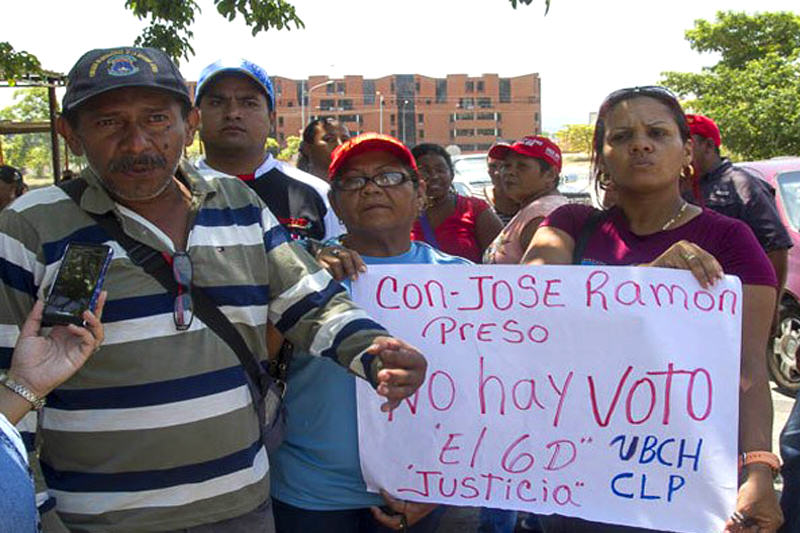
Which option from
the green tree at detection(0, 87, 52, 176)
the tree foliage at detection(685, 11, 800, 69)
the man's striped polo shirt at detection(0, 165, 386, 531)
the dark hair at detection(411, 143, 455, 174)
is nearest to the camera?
the man's striped polo shirt at detection(0, 165, 386, 531)

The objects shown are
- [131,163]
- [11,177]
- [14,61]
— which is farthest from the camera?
[11,177]

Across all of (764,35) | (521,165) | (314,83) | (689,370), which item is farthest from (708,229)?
(314,83)

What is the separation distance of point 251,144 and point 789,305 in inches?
200

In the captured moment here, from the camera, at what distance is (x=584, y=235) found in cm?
235

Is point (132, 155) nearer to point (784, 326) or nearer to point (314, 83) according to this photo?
point (784, 326)

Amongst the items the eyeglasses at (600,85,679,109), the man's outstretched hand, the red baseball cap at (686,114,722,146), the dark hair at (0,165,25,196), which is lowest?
the man's outstretched hand

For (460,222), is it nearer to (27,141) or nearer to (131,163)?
(131,163)

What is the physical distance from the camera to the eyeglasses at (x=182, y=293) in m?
1.85

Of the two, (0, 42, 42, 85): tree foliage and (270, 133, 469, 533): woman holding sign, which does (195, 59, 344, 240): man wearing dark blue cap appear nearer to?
(270, 133, 469, 533): woman holding sign

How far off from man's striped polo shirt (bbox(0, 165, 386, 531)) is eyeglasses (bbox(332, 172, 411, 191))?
65 cm

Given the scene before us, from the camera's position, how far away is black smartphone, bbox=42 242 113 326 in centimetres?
167

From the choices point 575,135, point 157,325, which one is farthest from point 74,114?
point 575,135

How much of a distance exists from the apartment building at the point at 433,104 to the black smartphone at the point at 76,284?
88719mm

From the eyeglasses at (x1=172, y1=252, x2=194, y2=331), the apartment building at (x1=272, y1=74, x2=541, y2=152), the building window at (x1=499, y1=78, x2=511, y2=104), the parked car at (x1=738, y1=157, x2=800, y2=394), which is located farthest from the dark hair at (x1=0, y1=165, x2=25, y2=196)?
the building window at (x1=499, y1=78, x2=511, y2=104)
